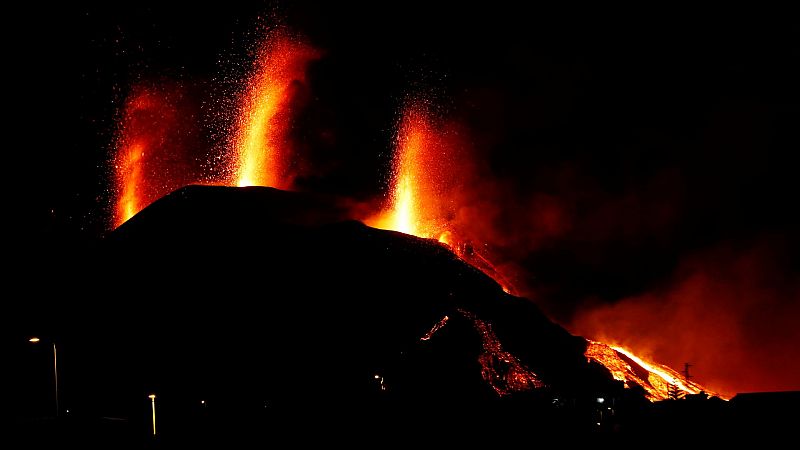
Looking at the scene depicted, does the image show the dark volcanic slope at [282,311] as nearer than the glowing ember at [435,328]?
Yes

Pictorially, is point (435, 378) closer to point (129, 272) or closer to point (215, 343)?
point (215, 343)

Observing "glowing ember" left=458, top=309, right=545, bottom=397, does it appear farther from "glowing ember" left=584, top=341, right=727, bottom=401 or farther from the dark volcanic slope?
"glowing ember" left=584, top=341, right=727, bottom=401

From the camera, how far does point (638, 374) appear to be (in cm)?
5575

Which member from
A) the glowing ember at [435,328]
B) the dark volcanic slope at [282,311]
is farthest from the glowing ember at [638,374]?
the glowing ember at [435,328]

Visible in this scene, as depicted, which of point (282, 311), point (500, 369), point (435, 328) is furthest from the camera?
point (282, 311)

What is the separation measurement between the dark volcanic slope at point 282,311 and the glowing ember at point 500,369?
2.50 ft

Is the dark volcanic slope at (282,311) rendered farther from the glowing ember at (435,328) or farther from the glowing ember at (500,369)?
the glowing ember at (500,369)

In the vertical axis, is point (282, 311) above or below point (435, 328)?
above

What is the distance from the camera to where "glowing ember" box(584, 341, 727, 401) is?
53.2 metres

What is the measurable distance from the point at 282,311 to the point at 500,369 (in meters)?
18.3

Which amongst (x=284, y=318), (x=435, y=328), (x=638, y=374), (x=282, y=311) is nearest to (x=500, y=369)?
(x=435, y=328)

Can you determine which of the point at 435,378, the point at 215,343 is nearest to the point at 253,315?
the point at 215,343

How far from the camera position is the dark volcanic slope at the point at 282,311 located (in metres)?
46.8

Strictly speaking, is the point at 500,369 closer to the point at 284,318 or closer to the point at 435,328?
the point at 435,328
